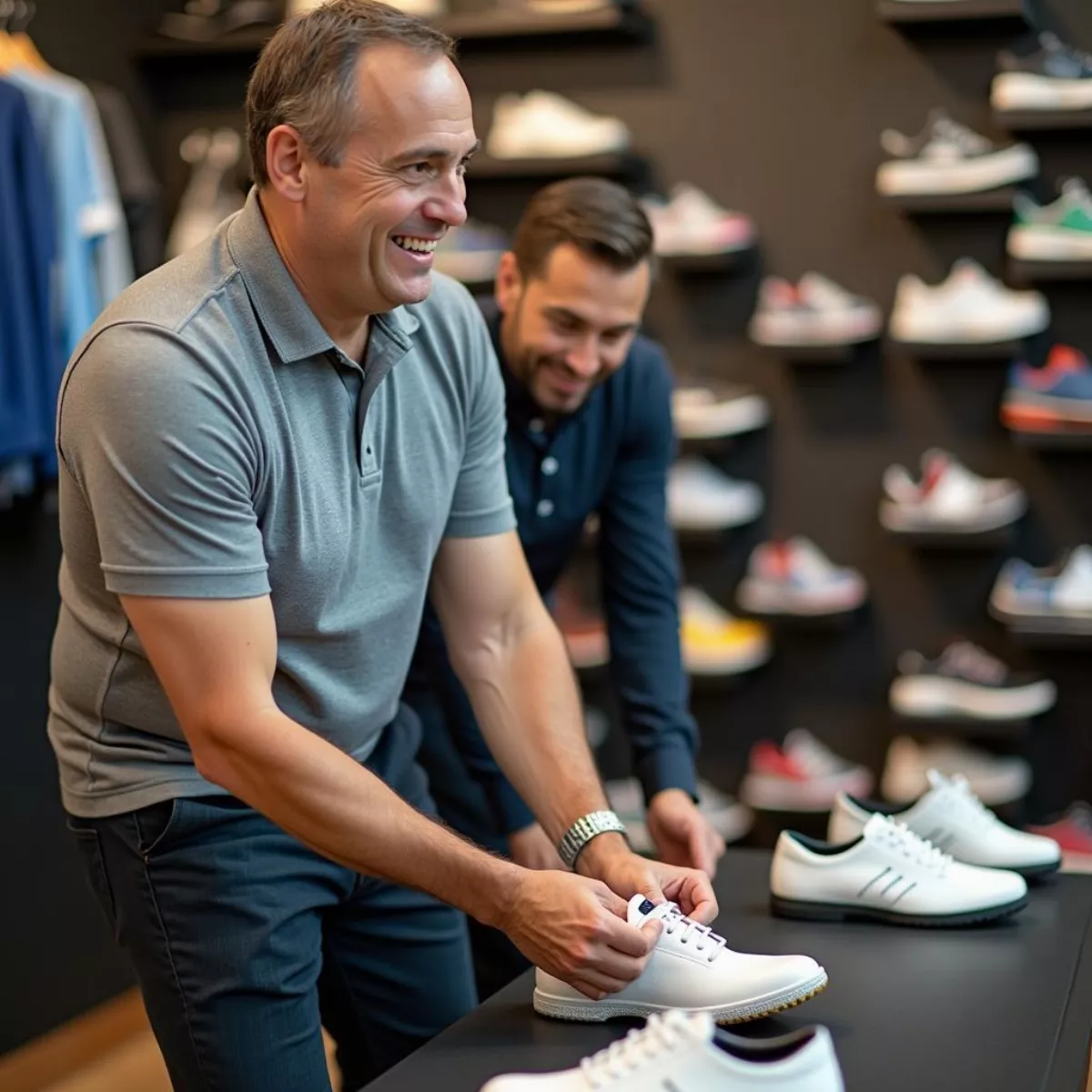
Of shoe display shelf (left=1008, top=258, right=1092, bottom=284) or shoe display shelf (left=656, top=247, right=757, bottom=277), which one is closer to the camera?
shoe display shelf (left=1008, top=258, right=1092, bottom=284)

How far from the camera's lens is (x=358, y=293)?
1612mm

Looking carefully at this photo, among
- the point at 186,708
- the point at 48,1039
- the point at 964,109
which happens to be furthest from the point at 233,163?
the point at 186,708

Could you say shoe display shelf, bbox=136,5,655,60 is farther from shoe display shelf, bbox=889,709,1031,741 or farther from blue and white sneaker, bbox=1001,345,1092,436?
shoe display shelf, bbox=889,709,1031,741

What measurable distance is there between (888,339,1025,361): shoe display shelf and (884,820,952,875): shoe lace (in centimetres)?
214

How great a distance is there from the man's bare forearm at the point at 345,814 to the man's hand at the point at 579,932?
26mm

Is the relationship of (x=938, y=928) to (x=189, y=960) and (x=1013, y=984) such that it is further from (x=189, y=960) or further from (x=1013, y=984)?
(x=189, y=960)

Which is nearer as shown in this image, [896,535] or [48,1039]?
[48,1039]

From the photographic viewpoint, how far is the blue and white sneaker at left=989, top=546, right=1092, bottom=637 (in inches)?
144

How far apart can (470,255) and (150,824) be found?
8.93 ft

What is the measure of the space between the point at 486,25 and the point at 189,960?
3.05m

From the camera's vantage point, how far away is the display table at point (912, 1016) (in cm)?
144

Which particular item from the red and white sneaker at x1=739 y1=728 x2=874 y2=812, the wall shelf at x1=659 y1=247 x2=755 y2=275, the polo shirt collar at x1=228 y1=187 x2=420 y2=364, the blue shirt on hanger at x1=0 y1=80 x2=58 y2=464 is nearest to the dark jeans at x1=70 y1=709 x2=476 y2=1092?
the polo shirt collar at x1=228 y1=187 x2=420 y2=364

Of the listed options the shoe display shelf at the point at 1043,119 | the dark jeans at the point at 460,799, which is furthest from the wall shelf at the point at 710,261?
the dark jeans at the point at 460,799

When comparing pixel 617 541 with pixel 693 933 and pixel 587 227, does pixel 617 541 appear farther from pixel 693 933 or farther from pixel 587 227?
pixel 693 933
